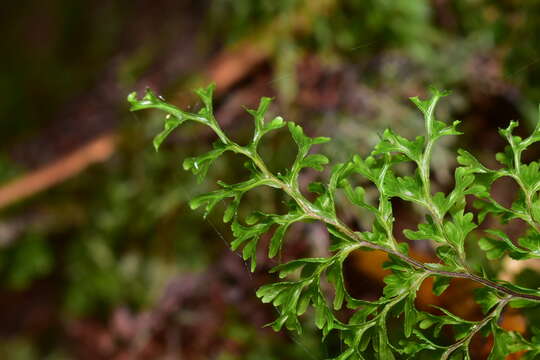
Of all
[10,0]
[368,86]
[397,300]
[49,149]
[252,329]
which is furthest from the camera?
[10,0]

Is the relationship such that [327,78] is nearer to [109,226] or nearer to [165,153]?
[165,153]

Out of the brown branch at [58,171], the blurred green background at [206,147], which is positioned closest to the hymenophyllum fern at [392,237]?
the blurred green background at [206,147]

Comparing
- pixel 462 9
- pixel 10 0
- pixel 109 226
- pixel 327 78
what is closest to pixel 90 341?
pixel 109 226

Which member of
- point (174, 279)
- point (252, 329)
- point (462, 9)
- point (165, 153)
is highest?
point (462, 9)

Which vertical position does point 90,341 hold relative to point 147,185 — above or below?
below

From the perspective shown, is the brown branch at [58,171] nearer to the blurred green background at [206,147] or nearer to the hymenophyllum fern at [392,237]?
the blurred green background at [206,147]

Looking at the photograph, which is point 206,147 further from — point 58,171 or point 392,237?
point 392,237

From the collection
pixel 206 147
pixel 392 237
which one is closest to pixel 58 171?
pixel 206 147
